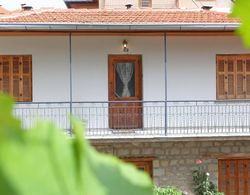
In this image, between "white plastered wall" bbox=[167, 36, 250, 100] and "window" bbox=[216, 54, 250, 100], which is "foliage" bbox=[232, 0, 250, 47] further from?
"window" bbox=[216, 54, 250, 100]

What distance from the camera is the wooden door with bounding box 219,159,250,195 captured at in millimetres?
12086

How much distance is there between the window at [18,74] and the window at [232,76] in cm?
425

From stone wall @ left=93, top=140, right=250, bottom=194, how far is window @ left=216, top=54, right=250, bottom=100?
1.22m

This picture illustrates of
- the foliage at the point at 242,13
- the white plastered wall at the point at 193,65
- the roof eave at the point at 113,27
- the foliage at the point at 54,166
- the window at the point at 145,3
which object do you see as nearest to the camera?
the foliage at the point at 54,166

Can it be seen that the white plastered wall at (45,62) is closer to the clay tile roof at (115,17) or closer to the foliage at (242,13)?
the clay tile roof at (115,17)

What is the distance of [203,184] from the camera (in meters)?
11.5

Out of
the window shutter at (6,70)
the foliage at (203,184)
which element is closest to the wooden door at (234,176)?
the foliage at (203,184)

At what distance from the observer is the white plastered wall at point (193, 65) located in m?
12.5

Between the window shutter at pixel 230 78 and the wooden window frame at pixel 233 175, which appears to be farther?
the window shutter at pixel 230 78

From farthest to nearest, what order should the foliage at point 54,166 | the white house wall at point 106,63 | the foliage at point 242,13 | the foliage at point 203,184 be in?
the white house wall at point 106,63 → the foliage at point 203,184 → the foliage at point 242,13 → the foliage at point 54,166

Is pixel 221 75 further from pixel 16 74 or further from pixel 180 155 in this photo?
pixel 16 74

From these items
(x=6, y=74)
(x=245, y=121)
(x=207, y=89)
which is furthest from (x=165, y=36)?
(x=6, y=74)

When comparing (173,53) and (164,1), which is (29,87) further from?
(164,1)

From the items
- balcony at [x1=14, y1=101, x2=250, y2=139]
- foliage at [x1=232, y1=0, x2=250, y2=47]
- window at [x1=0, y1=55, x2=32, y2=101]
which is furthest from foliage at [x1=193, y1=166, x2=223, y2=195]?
foliage at [x1=232, y1=0, x2=250, y2=47]
